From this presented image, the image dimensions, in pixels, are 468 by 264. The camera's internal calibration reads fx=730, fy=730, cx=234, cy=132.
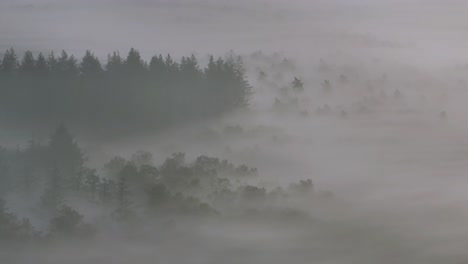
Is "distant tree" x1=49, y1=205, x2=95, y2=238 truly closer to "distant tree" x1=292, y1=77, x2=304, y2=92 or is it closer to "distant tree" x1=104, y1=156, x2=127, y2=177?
"distant tree" x1=104, y1=156, x2=127, y2=177

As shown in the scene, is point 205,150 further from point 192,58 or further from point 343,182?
point 343,182

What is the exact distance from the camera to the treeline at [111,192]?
4681cm

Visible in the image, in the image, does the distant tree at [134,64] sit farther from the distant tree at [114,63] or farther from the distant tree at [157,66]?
the distant tree at [157,66]

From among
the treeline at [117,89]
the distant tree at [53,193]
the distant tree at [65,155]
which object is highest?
the treeline at [117,89]

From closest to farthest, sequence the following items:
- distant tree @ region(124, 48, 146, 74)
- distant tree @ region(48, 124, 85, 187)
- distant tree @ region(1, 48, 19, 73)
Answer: distant tree @ region(48, 124, 85, 187)
distant tree @ region(1, 48, 19, 73)
distant tree @ region(124, 48, 146, 74)

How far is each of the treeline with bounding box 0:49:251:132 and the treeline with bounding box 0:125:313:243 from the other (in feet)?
19.0

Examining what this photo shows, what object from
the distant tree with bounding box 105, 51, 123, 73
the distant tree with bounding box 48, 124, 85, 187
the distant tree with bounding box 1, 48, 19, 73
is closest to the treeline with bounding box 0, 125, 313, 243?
the distant tree with bounding box 48, 124, 85, 187

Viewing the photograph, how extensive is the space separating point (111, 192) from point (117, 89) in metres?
17.6

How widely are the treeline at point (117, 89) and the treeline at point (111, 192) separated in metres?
5.78

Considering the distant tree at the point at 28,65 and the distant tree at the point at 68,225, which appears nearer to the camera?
the distant tree at the point at 68,225

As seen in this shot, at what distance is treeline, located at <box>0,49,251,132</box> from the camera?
2474 inches

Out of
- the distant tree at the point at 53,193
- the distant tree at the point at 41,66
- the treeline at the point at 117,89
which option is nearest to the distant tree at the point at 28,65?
the treeline at the point at 117,89

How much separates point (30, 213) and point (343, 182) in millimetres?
41419

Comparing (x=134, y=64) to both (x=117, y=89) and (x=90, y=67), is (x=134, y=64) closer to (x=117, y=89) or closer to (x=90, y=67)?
(x=117, y=89)
